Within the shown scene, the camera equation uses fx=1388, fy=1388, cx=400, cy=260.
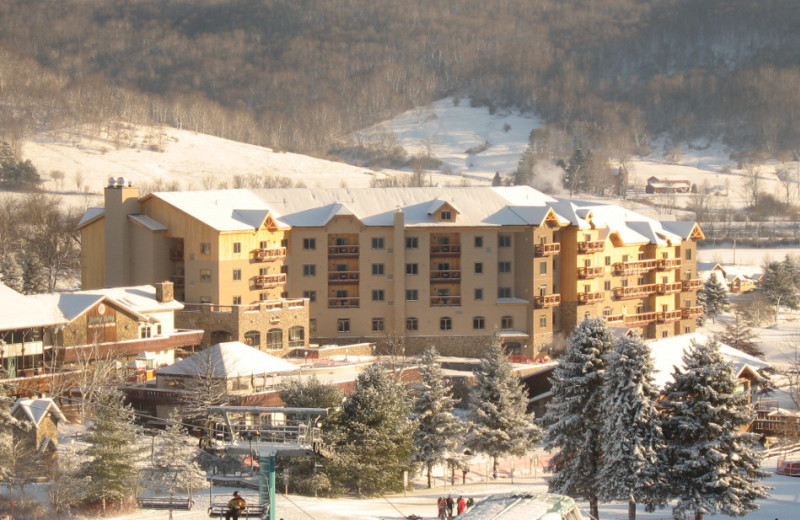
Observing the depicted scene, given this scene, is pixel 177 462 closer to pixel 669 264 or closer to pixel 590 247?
pixel 590 247

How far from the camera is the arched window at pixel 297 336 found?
65.5m

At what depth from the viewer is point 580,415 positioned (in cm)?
4197

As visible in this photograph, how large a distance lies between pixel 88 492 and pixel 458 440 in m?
15.6

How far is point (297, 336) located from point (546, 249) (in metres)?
13.9

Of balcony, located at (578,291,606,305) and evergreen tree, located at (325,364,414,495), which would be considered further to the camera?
balcony, located at (578,291,606,305)

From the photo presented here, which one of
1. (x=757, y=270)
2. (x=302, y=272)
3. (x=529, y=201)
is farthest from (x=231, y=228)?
(x=757, y=270)

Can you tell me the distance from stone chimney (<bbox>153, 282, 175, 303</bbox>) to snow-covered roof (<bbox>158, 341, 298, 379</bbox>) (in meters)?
7.73

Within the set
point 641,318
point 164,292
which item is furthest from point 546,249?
point 164,292

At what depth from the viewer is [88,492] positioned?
122ft

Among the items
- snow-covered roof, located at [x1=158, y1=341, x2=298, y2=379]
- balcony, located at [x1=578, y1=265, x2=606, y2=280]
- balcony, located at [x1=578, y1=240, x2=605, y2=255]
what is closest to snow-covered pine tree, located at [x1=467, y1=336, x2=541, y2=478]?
snow-covered roof, located at [x1=158, y1=341, x2=298, y2=379]

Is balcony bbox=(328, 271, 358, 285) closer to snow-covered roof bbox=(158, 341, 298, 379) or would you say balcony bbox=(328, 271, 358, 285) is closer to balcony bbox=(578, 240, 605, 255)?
balcony bbox=(578, 240, 605, 255)

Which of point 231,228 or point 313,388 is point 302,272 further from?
point 313,388

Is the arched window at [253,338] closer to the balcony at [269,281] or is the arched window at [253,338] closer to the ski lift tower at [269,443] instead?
the balcony at [269,281]

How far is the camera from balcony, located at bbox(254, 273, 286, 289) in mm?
66625
